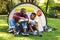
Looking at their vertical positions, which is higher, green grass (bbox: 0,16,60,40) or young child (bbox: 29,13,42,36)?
young child (bbox: 29,13,42,36)

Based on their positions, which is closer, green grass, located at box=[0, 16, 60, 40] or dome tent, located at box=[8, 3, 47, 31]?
green grass, located at box=[0, 16, 60, 40]

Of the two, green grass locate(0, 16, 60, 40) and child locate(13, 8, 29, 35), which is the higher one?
child locate(13, 8, 29, 35)

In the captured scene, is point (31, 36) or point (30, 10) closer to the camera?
point (31, 36)

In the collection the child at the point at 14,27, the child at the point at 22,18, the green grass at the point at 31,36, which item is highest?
the child at the point at 22,18

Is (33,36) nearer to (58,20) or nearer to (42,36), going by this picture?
(42,36)

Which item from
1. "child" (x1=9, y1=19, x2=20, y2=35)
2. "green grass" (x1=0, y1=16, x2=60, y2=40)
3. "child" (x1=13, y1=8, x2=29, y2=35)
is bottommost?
"green grass" (x1=0, y1=16, x2=60, y2=40)

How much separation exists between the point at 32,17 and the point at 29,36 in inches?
7.6

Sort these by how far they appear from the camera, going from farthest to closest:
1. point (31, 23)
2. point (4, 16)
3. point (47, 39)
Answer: point (4, 16) → point (31, 23) → point (47, 39)

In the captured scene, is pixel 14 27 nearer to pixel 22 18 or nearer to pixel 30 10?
pixel 22 18

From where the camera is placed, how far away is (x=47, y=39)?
1.34 metres

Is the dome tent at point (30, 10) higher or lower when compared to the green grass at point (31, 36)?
higher

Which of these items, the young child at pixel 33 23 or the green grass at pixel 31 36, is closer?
the green grass at pixel 31 36

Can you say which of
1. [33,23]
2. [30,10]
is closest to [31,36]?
[33,23]

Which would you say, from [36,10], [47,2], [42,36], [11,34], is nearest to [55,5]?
[47,2]
